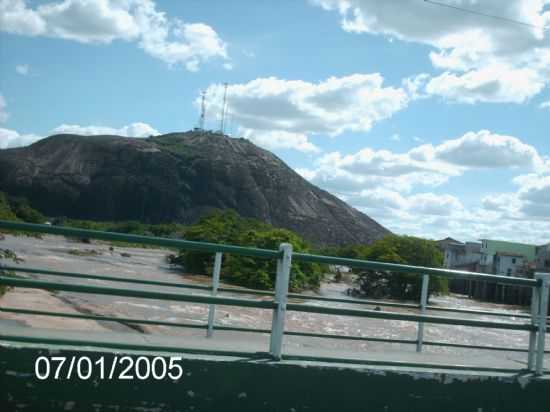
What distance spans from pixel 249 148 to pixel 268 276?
4927 inches

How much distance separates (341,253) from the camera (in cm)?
6469

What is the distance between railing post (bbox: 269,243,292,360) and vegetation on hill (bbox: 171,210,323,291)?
24643 mm

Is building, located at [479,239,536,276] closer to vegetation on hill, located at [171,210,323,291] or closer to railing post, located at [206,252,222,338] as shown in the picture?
vegetation on hill, located at [171,210,323,291]

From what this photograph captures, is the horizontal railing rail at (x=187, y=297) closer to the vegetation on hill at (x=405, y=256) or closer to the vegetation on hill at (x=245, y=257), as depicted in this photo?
the vegetation on hill at (x=245, y=257)

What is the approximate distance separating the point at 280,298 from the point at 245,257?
91.6 feet

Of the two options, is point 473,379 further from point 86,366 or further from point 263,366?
point 86,366

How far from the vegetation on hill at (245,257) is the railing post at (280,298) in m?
24.6

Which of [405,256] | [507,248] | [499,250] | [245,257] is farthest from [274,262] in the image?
[507,248]

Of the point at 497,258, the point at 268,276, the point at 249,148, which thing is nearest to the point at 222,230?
the point at 268,276

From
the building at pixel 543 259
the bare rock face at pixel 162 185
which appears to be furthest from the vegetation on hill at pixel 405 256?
Result: the bare rock face at pixel 162 185

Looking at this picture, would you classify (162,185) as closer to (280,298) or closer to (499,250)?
(499,250)

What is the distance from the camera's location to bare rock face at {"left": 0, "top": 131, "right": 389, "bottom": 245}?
421 feet

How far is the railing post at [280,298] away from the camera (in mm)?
4750

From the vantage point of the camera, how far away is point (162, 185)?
13375 centimetres
